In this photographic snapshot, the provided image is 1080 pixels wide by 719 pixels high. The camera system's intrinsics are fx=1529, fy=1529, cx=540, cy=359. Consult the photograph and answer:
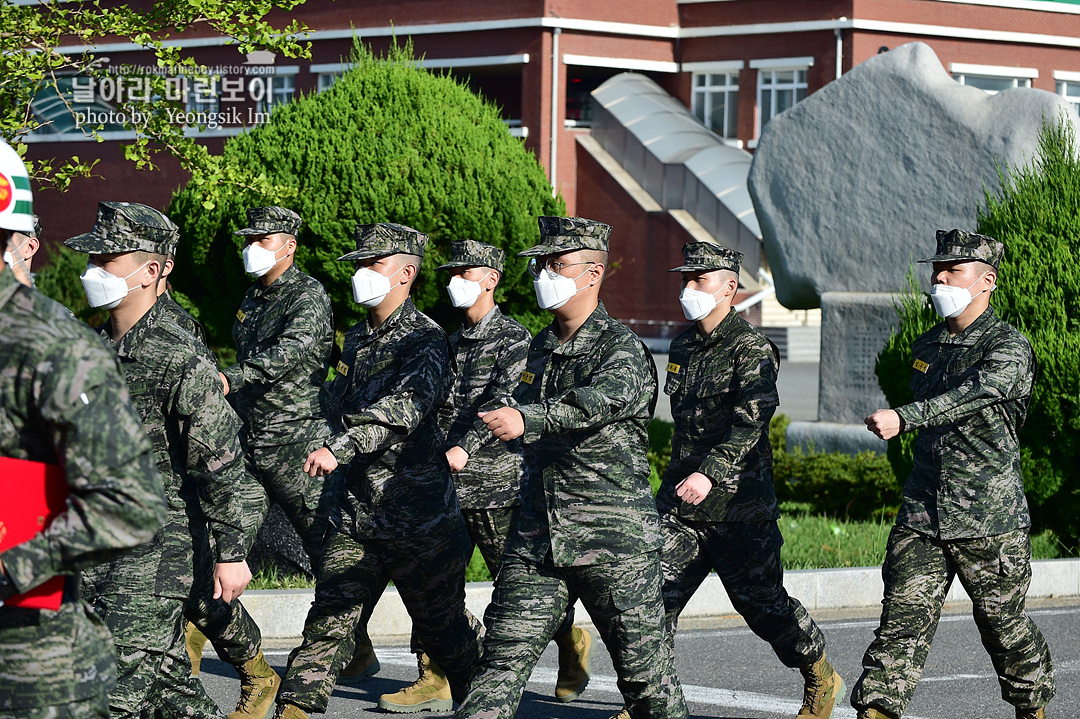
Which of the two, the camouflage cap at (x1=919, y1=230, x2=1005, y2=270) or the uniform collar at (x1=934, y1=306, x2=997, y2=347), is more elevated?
the camouflage cap at (x1=919, y1=230, x2=1005, y2=270)

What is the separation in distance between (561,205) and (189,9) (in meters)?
3.56

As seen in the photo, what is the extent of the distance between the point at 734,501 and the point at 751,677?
129cm

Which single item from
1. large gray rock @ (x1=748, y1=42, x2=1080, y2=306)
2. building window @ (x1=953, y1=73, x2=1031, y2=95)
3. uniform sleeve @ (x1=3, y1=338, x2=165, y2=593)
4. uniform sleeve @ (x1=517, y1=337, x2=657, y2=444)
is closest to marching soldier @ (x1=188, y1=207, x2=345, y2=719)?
uniform sleeve @ (x1=517, y1=337, x2=657, y2=444)

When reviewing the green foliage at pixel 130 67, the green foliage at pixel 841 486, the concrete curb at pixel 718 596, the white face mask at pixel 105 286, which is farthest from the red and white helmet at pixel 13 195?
the green foliage at pixel 841 486

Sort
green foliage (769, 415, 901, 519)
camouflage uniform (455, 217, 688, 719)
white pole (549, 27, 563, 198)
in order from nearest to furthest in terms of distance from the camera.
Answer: camouflage uniform (455, 217, 688, 719), green foliage (769, 415, 901, 519), white pole (549, 27, 563, 198)

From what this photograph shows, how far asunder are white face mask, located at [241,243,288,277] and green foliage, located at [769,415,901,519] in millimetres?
5233

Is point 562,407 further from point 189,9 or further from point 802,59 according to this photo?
point 802,59

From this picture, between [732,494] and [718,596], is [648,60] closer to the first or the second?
[718,596]

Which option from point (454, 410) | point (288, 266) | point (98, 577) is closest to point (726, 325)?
point (454, 410)

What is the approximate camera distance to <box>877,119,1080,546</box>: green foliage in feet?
31.9

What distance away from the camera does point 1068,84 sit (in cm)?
3800

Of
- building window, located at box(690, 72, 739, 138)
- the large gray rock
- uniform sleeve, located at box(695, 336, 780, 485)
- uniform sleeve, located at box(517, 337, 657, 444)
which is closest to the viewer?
uniform sleeve, located at box(517, 337, 657, 444)

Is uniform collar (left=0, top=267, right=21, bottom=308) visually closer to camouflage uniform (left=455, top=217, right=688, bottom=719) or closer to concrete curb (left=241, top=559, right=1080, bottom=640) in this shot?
camouflage uniform (left=455, top=217, right=688, bottom=719)

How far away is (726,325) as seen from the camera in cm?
672
